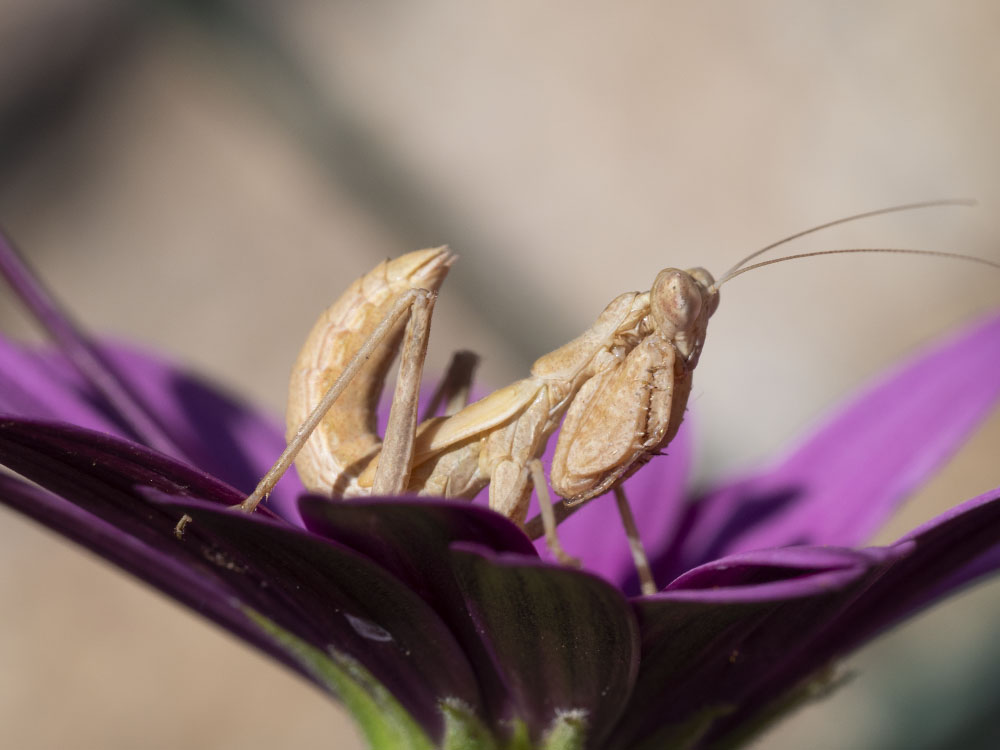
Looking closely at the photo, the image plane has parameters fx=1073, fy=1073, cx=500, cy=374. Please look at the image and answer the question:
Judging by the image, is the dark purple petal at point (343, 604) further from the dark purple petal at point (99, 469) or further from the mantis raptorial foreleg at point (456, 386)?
the mantis raptorial foreleg at point (456, 386)

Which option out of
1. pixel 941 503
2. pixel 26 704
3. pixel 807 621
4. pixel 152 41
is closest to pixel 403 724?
pixel 807 621

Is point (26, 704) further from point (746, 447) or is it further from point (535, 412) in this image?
point (746, 447)

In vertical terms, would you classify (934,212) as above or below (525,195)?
below

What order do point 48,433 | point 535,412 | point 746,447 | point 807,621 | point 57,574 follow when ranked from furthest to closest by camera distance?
1. point 746,447
2. point 57,574
3. point 535,412
4. point 807,621
5. point 48,433

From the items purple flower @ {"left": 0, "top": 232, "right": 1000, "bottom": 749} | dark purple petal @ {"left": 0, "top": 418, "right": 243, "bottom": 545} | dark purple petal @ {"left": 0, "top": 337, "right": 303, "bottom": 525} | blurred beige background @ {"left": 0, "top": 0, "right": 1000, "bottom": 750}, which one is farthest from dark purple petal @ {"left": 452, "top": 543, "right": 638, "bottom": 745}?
blurred beige background @ {"left": 0, "top": 0, "right": 1000, "bottom": 750}

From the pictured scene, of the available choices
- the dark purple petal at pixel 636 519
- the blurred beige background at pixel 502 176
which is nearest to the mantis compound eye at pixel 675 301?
the dark purple petal at pixel 636 519

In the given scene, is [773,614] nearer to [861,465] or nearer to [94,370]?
[861,465]

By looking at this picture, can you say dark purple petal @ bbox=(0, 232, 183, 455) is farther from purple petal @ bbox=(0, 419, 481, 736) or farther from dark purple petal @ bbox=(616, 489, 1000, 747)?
dark purple petal @ bbox=(616, 489, 1000, 747)
